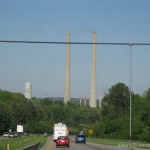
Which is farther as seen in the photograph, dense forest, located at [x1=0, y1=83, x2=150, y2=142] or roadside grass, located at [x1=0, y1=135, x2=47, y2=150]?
dense forest, located at [x1=0, y1=83, x2=150, y2=142]

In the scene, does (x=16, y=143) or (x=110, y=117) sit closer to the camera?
(x=16, y=143)

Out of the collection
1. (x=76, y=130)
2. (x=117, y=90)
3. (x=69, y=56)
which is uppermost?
(x=69, y=56)

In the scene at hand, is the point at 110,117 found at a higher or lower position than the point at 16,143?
higher

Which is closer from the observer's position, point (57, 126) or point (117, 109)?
point (57, 126)

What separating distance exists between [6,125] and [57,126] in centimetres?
7688

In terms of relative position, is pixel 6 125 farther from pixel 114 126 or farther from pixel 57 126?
pixel 57 126

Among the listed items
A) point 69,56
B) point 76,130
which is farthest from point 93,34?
point 76,130

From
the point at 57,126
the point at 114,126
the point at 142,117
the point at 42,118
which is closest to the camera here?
the point at 57,126

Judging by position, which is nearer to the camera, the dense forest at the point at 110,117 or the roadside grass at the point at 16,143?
the roadside grass at the point at 16,143

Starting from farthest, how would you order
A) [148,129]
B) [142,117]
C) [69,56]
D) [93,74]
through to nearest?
[69,56] < [93,74] < [142,117] < [148,129]

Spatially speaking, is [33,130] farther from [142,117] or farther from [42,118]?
[142,117]

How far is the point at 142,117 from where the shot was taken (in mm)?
100375

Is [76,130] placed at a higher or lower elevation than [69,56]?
lower

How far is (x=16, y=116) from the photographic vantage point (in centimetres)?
18138
